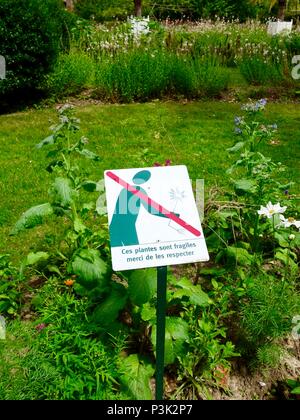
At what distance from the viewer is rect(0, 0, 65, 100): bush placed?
6.42 metres

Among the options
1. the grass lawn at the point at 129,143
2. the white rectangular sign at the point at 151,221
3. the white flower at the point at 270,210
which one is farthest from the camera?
the grass lawn at the point at 129,143

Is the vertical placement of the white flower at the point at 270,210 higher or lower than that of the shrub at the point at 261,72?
higher

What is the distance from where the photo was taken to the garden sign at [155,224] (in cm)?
167

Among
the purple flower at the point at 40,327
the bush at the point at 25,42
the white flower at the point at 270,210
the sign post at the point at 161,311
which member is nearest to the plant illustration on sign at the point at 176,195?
the sign post at the point at 161,311

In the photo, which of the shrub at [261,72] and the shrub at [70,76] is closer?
the shrub at [70,76]

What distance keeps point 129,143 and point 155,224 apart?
4.06 meters

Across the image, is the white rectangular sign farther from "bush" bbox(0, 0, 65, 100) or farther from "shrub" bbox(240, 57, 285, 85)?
"shrub" bbox(240, 57, 285, 85)

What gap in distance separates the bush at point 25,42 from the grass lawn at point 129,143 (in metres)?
0.49

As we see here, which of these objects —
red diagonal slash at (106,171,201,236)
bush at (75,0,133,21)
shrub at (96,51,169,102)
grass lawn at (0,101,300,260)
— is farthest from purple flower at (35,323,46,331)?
bush at (75,0,133,21)

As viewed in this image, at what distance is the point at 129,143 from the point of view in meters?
5.68

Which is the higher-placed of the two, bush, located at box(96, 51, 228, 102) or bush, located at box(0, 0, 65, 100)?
bush, located at box(0, 0, 65, 100)

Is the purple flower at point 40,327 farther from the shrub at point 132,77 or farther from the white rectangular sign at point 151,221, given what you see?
the shrub at point 132,77

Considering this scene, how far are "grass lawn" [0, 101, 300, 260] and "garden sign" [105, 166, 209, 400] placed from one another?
1770 mm
